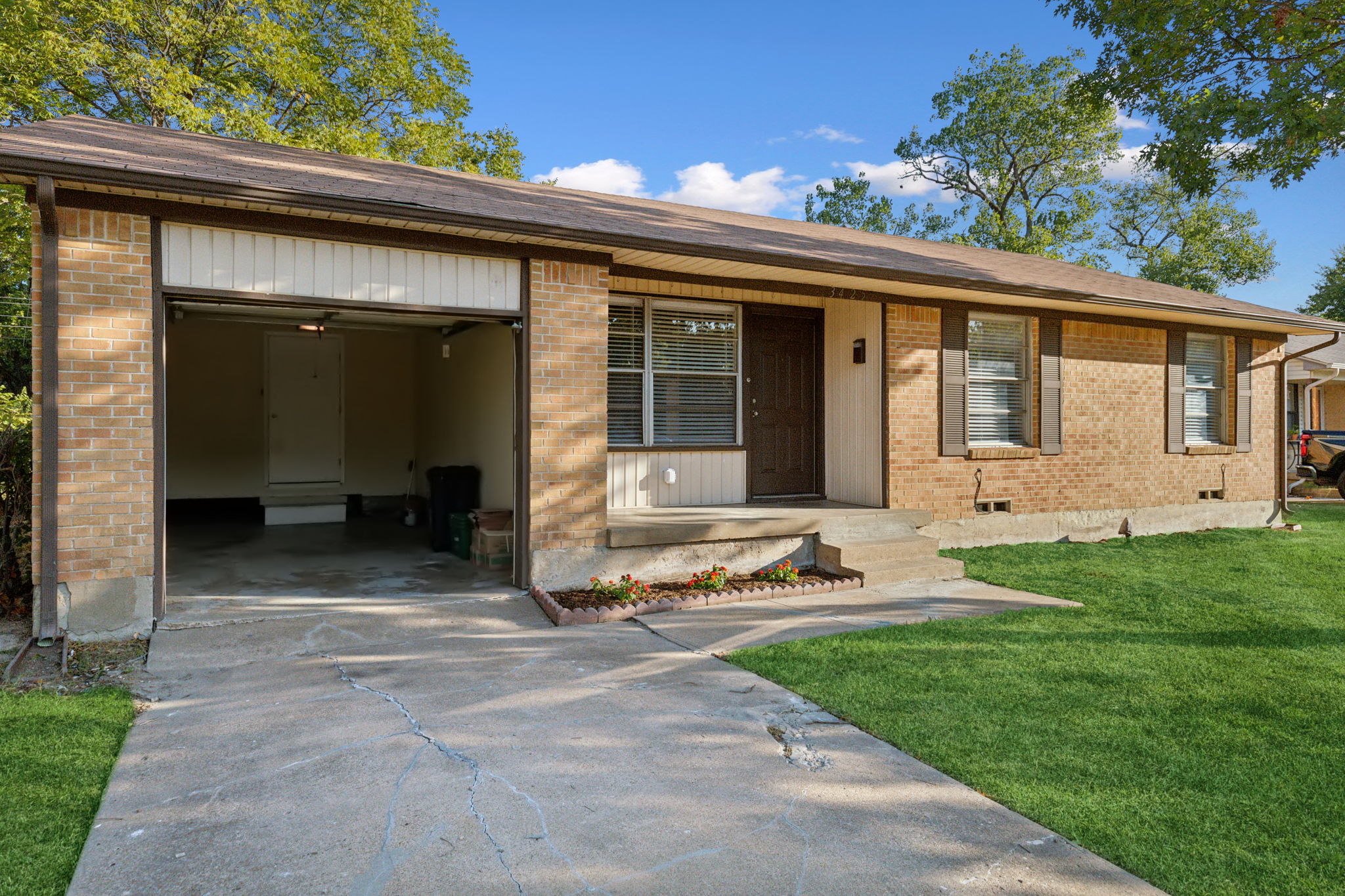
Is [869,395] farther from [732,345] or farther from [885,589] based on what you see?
[885,589]

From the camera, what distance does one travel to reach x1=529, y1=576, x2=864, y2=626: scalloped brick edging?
570cm

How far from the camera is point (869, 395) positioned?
8.58m

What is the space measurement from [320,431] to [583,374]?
719cm

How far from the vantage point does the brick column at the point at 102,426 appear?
4.80m

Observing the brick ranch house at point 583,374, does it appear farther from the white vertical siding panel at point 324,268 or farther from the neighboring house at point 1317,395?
the neighboring house at point 1317,395

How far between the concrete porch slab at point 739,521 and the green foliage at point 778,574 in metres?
0.30

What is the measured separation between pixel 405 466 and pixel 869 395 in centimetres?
761

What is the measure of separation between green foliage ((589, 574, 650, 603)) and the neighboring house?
53.6 feet

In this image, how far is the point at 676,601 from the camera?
6.18 meters

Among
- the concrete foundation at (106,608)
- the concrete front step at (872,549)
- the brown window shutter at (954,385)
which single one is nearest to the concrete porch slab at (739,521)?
the concrete front step at (872,549)

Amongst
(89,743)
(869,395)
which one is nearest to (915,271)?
(869,395)

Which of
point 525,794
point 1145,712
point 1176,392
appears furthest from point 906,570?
point 1176,392

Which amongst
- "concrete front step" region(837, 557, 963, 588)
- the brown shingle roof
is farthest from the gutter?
"concrete front step" region(837, 557, 963, 588)

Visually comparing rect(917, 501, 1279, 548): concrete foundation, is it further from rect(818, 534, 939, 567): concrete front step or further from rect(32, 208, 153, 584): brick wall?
rect(32, 208, 153, 584): brick wall
